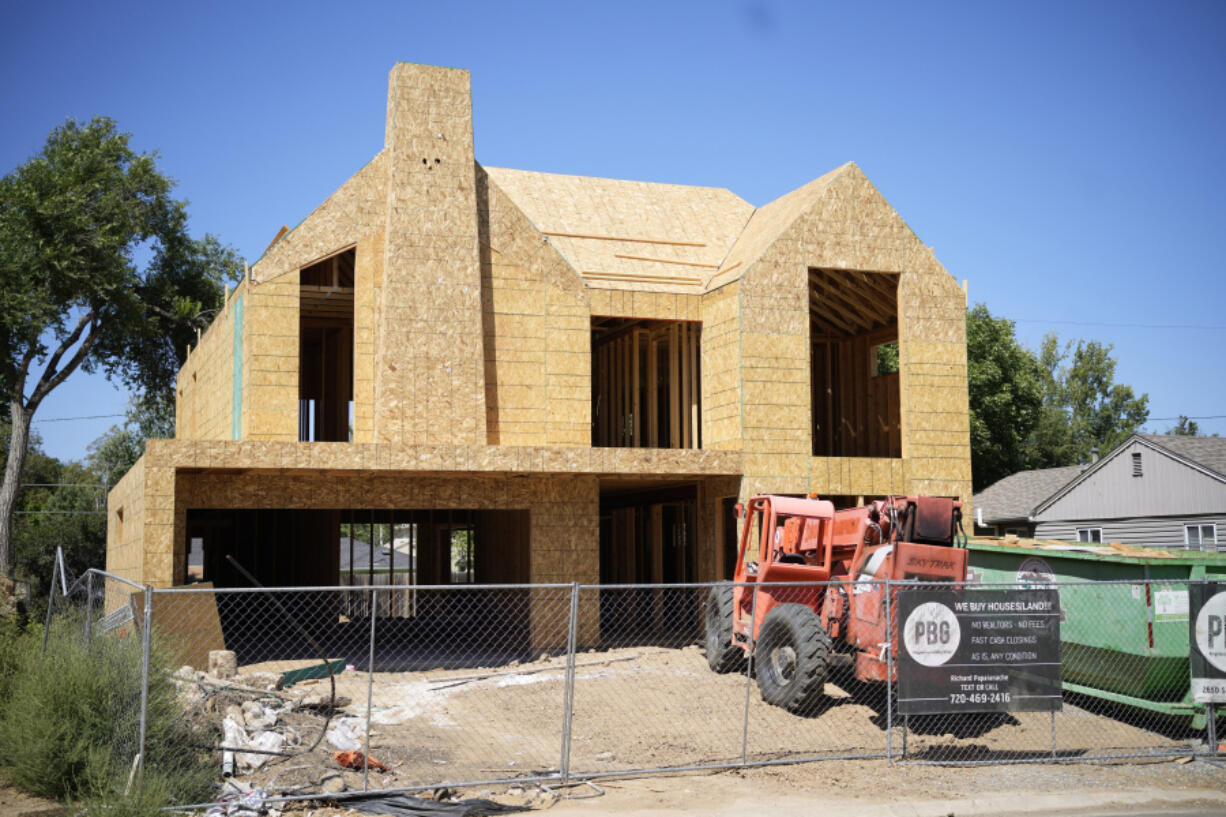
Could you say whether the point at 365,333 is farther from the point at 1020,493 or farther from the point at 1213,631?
the point at 1020,493

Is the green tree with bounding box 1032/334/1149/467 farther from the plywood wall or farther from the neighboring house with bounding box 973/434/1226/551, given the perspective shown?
the plywood wall

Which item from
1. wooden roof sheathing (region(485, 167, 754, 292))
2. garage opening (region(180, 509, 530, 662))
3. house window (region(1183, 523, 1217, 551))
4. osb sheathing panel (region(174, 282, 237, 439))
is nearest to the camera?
garage opening (region(180, 509, 530, 662))

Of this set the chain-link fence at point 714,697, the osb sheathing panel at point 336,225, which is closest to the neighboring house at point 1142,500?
the chain-link fence at point 714,697

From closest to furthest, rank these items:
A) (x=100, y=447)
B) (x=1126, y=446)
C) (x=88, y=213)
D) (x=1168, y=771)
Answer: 1. (x=1168, y=771)
2. (x=1126, y=446)
3. (x=88, y=213)
4. (x=100, y=447)

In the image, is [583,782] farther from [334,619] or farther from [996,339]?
[996,339]

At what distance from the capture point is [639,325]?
24.6 m

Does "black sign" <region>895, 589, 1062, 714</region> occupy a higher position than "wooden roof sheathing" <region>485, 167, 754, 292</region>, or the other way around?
"wooden roof sheathing" <region>485, 167, 754, 292</region>

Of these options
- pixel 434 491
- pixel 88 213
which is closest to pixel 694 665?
pixel 434 491

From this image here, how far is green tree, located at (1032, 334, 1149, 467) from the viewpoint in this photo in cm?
6025

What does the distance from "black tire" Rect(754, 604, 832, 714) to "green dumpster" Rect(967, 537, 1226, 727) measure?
102 inches

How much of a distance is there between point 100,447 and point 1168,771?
2965 inches

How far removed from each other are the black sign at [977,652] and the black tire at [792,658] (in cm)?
186

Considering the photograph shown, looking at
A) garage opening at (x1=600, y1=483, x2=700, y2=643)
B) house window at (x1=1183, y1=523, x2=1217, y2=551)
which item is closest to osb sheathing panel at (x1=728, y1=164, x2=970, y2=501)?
garage opening at (x1=600, y1=483, x2=700, y2=643)

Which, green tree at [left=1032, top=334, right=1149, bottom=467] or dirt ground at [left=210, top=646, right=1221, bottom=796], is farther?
green tree at [left=1032, top=334, right=1149, bottom=467]
